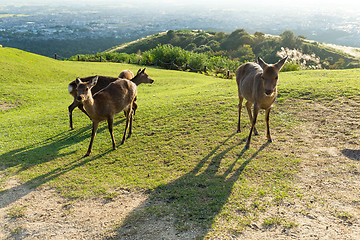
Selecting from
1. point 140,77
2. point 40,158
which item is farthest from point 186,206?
point 140,77

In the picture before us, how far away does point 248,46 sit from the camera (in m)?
66.1

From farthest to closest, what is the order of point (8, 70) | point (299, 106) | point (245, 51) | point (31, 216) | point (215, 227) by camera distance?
point (245, 51) → point (8, 70) → point (299, 106) → point (31, 216) → point (215, 227)

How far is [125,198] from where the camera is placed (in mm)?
5578

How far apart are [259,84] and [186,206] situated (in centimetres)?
375

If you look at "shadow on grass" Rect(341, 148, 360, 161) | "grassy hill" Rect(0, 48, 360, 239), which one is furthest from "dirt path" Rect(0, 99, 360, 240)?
"grassy hill" Rect(0, 48, 360, 239)

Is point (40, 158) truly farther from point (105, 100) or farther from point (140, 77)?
point (140, 77)

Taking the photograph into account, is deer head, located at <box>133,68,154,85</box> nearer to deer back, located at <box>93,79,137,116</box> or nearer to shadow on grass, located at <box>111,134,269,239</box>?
deer back, located at <box>93,79,137,116</box>

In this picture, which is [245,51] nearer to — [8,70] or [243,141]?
[8,70]

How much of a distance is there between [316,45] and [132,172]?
68318 millimetres

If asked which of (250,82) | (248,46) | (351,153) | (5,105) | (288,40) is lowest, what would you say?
(5,105)

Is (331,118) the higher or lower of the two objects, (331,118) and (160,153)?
the higher

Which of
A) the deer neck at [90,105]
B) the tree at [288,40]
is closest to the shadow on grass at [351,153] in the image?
the deer neck at [90,105]

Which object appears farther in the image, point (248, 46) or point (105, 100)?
point (248, 46)

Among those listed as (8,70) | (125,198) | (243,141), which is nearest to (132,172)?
(125,198)
